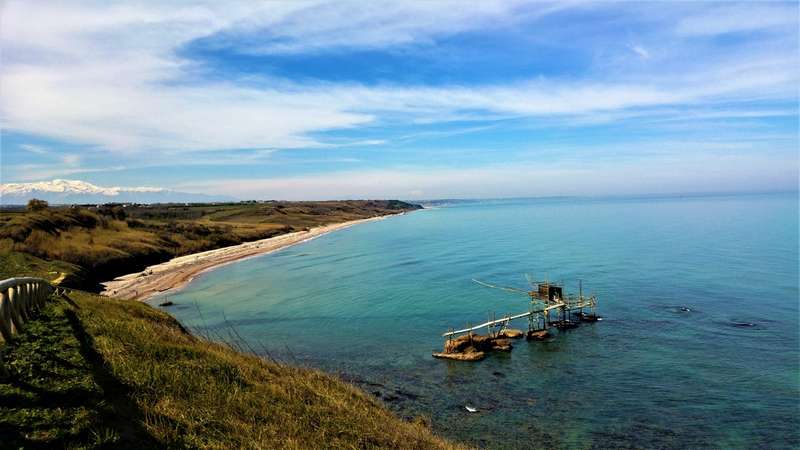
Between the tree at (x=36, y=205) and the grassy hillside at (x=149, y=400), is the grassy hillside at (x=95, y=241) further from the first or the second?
the grassy hillside at (x=149, y=400)

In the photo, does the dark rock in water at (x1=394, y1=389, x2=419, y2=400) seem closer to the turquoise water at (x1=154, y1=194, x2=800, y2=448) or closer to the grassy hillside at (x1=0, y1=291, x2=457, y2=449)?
the turquoise water at (x1=154, y1=194, x2=800, y2=448)

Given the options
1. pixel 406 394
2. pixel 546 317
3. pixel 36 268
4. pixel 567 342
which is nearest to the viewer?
pixel 406 394

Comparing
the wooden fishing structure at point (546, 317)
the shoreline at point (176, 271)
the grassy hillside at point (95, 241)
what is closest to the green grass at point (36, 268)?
the grassy hillside at point (95, 241)

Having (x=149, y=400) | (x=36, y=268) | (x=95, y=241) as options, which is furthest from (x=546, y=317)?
(x=95, y=241)

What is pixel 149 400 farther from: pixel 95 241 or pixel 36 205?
pixel 36 205

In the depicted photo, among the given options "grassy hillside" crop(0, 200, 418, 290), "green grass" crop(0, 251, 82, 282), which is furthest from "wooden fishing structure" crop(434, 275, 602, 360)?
"grassy hillside" crop(0, 200, 418, 290)

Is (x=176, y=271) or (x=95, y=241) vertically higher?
(x=95, y=241)
